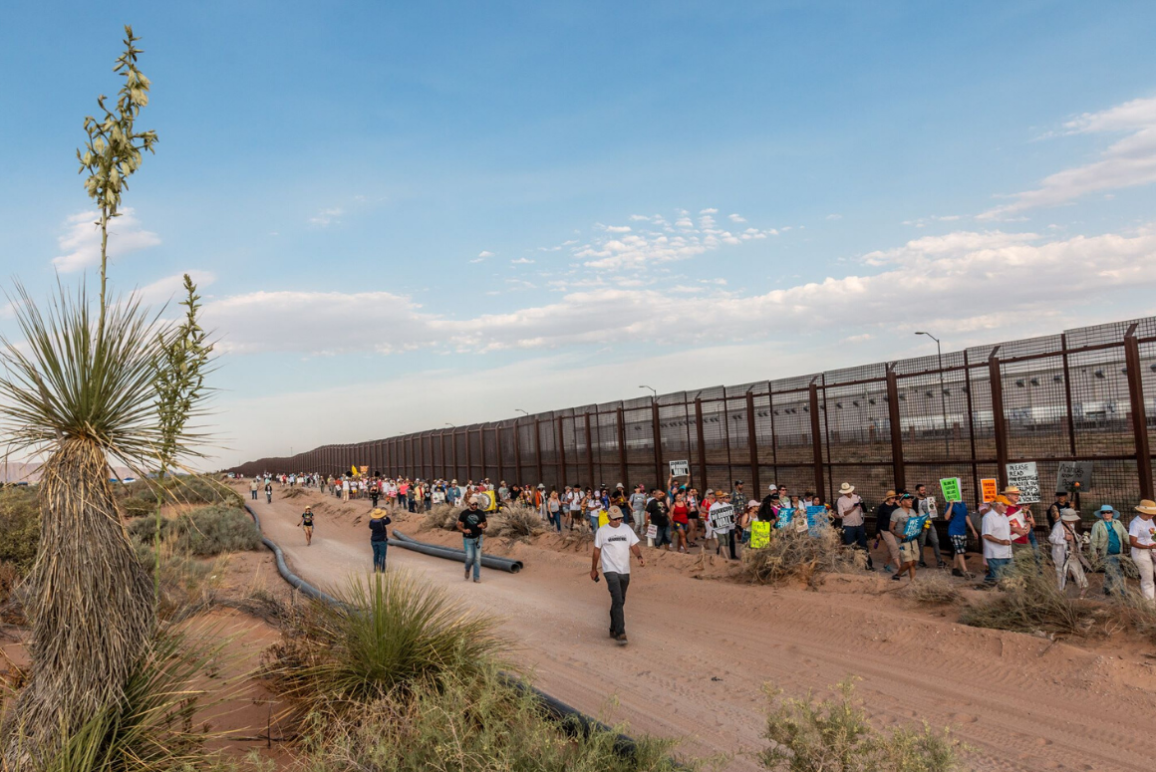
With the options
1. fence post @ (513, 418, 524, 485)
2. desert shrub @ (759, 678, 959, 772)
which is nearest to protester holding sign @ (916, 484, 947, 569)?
desert shrub @ (759, 678, 959, 772)

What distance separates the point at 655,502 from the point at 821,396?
461cm

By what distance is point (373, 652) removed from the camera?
6.36 m

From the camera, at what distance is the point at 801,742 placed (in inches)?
174

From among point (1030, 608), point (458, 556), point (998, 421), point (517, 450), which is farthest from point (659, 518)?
point (517, 450)

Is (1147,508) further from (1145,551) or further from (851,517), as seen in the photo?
(851,517)

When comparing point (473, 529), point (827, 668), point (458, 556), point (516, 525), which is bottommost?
point (458, 556)

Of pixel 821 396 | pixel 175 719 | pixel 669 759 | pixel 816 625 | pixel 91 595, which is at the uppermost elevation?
pixel 821 396

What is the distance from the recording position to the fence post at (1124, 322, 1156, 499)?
1191 cm

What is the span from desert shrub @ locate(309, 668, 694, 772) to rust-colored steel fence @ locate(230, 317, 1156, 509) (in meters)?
11.1

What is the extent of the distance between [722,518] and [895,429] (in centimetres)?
411

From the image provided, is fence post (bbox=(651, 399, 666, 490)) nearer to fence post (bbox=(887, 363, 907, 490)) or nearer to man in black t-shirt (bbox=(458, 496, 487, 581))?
fence post (bbox=(887, 363, 907, 490))

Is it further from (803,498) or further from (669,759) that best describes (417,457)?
(669,759)

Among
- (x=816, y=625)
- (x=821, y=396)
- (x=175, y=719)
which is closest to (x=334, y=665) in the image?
(x=175, y=719)

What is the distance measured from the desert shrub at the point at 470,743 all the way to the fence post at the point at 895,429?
1246cm
